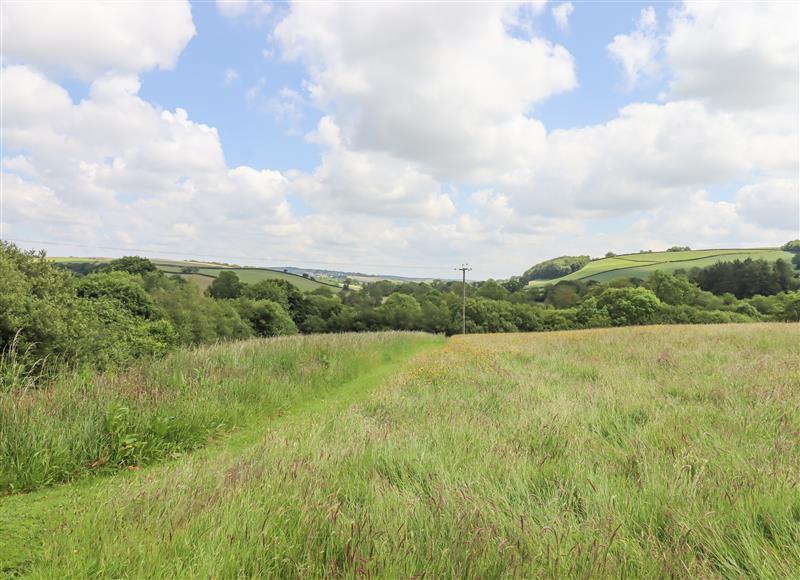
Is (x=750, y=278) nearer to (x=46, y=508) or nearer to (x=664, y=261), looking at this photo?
(x=664, y=261)

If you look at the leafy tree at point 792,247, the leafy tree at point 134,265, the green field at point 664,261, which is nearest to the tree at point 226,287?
the leafy tree at point 134,265

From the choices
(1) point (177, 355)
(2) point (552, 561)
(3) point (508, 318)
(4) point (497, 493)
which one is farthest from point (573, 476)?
(3) point (508, 318)

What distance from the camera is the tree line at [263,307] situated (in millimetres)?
14250

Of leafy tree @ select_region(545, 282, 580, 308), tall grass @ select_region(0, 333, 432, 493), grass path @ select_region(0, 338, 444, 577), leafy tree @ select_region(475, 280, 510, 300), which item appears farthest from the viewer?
leafy tree @ select_region(475, 280, 510, 300)

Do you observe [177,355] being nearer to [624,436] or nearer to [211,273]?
[624,436]

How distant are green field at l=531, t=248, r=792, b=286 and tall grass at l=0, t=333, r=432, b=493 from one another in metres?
114

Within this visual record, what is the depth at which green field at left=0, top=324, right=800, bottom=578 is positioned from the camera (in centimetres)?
252

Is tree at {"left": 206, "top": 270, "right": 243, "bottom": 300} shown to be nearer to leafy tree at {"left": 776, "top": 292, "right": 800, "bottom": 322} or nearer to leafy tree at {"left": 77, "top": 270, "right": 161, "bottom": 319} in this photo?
leafy tree at {"left": 77, "top": 270, "right": 161, "bottom": 319}

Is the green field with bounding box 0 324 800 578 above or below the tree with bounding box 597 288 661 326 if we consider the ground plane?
above

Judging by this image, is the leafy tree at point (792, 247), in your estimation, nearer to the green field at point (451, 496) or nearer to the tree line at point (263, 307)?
the tree line at point (263, 307)

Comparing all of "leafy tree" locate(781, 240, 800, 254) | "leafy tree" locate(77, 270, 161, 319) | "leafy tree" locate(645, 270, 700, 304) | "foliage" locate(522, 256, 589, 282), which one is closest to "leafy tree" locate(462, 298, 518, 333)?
"leafy tree" locate(645, 270, 700, 304)

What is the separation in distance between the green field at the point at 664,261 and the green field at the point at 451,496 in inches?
4479

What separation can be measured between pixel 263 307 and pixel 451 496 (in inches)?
2794

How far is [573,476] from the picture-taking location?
149 inches
